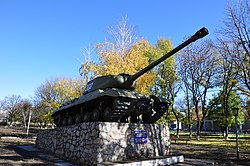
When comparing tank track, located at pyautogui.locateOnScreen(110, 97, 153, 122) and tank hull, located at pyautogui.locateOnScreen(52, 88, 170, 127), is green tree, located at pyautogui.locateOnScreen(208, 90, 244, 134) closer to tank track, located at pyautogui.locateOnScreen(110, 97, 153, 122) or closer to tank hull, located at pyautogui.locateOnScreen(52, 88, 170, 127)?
tank hull, located at pyautogui.locateOnScreen(52, 88, 170, 127)

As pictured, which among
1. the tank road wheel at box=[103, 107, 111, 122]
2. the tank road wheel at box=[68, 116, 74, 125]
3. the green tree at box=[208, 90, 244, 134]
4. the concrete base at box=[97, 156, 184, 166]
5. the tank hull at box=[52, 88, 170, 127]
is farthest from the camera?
the green tree at box=[208, 90, 244, 134]

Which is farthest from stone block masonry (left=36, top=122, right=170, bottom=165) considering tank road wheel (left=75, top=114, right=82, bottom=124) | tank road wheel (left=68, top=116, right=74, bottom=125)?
tank road wheel (left=68, top=116, right=74, bottom=125)

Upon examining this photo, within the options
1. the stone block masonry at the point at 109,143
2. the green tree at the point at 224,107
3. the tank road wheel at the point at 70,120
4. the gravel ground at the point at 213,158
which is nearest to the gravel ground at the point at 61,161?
the gravel ground at the point at 213,158

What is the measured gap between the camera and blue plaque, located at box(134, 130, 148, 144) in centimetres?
953

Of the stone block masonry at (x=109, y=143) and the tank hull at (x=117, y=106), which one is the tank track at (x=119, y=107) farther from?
the stone block masonry at (x=109, y=143)

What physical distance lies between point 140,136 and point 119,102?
6.46 ft

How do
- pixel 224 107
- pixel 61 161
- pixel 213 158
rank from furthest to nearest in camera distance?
pixel 224 107
pixel 213 158
pixel 61 161

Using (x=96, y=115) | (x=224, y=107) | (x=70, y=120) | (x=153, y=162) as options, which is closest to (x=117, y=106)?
(x=96, y=115)

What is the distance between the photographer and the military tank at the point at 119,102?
8695 mm

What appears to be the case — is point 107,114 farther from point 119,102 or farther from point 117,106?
point 119,102

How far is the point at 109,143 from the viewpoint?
28.5 ft

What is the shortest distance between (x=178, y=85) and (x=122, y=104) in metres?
24.6

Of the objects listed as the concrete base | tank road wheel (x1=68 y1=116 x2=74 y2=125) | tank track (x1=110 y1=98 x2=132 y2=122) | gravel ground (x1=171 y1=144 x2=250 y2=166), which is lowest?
gravel ground (x1=171 y1=144 x2=250 y2=166)

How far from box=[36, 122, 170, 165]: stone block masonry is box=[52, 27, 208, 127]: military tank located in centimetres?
56
